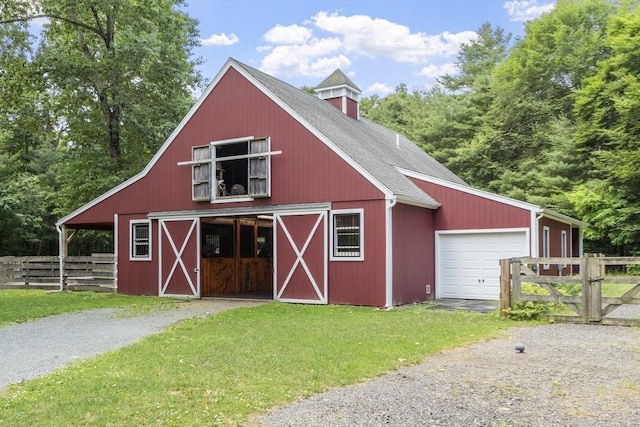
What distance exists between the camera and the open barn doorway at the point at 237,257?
1683cm

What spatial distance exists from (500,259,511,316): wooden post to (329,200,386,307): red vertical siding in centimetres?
296

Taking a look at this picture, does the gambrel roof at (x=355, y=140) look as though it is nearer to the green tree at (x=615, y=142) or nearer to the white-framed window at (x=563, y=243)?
the white-framed window at (x=563, y=243)

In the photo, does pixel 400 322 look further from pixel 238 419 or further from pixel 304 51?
pixel 304 51

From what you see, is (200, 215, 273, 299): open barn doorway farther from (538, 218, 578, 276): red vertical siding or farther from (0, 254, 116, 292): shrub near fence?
(538, 218, 578, 276): red vertical siding

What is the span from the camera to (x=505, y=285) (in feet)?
35.6

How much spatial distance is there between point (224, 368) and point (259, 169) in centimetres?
905

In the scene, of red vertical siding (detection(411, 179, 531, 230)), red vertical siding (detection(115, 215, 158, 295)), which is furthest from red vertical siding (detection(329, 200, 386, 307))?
red vertical siding (detection(115, 215, 158, 295))

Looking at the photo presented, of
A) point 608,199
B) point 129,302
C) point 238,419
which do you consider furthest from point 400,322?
point 608,199

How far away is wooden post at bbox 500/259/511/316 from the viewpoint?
35.2ft

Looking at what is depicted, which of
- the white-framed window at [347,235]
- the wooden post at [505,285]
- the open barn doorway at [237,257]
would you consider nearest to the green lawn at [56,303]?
the open barn doorway at [237,257]

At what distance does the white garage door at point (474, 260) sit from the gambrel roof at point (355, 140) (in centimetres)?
129

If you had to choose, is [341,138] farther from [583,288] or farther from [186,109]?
[186,109]

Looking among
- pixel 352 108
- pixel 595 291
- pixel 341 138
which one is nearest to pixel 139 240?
pixel 341 138

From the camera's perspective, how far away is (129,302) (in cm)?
1512
